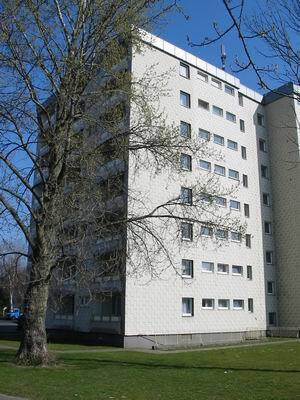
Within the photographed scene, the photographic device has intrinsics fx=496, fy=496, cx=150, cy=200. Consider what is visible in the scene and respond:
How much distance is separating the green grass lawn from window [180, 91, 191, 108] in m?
23.3

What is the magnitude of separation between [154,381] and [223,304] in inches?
953

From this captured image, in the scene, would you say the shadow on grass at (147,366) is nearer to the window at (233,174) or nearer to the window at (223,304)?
the window at (223,304)

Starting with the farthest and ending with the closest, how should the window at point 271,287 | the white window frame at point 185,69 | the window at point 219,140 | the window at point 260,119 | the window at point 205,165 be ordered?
the window at point 260,119
the window at point 271,287
the window at point 219,140
the white window frame at point 185,69
the window at point 205,165

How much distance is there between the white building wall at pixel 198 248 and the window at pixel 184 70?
0.39 m

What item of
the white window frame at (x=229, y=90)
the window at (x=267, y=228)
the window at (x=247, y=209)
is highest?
the white window frame at (x=229, y=90)

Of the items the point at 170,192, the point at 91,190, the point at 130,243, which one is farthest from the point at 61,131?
the point at 170,192

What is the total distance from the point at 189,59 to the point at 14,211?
83.6 feet

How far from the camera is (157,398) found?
32.1ft

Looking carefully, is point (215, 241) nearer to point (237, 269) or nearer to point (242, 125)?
point (237, 269)

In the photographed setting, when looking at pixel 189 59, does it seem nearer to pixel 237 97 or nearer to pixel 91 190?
pixel 237 97

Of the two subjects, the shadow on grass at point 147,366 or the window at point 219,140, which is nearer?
the shadow on grass at point 147,366

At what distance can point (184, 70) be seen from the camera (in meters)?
37.8

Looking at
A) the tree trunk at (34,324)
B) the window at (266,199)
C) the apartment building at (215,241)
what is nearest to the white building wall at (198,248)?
the apartment building at (215,241)

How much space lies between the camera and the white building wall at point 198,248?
3009 cm
